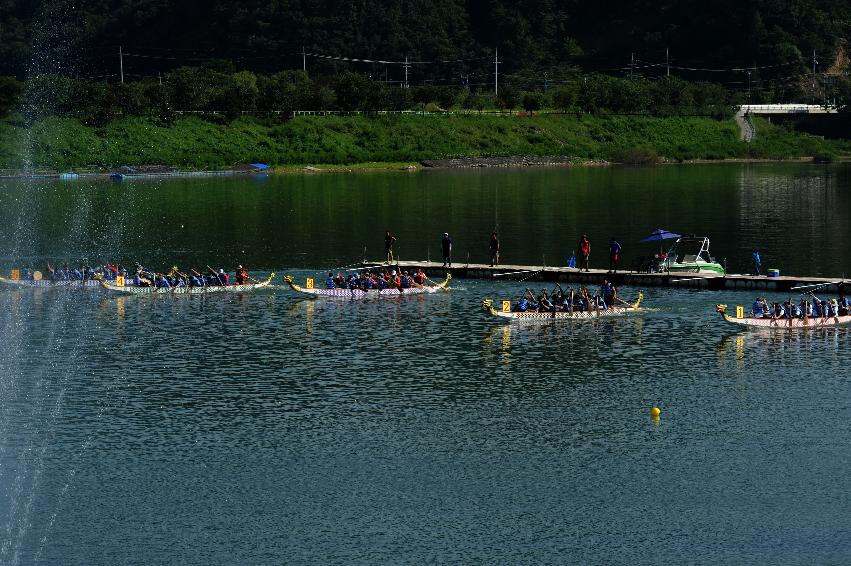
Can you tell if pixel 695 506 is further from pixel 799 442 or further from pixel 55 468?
pixel 55 468

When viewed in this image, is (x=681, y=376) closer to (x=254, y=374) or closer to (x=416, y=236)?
(x=254, y=374)

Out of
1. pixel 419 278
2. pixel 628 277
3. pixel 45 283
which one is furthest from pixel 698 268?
pixel 45 283

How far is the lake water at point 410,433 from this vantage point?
168 feet

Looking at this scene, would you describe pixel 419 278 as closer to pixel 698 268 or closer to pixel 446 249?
pixel 446 249

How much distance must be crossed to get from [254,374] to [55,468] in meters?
17.1

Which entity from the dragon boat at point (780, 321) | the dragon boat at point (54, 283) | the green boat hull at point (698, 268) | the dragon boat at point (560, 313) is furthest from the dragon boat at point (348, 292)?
the dragon boat at point (780, 321)

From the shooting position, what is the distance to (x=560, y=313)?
8756 centimetres

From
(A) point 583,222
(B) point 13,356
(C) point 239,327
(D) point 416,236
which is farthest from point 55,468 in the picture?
(A) point 583,222

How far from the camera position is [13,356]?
7925 centimetres

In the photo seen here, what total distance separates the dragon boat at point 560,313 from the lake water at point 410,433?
49.6 inches

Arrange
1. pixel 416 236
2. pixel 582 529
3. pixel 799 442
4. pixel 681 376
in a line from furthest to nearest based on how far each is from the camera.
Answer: pixel 416 236 < pixel 681 376 < pixel 799 442 < pixel 582 529

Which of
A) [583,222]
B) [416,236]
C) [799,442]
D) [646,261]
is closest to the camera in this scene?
[799,442]

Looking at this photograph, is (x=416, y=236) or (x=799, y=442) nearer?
(x=799, y=442)

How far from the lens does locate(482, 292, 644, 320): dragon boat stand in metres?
86.3
